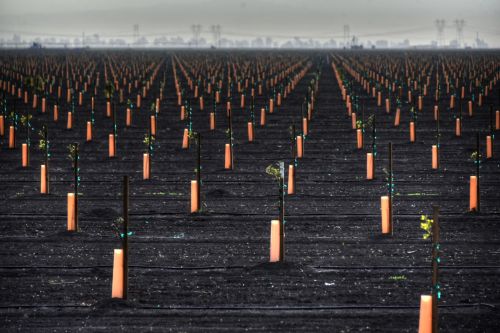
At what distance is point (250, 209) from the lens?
17406 mm

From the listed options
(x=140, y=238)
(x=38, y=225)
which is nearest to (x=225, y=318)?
(x=140, y=238)

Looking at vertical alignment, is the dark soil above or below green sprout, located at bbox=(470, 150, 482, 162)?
below

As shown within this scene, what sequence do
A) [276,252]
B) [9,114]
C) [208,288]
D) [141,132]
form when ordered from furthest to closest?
[9,114]
[141,132]
[276,252]
[208,288]

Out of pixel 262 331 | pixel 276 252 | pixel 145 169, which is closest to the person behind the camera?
pixel 262 331

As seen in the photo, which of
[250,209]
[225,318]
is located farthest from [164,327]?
[250,209]

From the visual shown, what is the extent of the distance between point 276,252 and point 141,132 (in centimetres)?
1903

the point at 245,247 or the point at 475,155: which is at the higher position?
the point at 475,155

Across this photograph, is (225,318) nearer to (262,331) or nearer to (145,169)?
(262,331)

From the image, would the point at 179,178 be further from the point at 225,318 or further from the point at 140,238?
the point at 225,318

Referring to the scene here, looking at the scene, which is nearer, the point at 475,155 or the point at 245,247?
the point at 245,247

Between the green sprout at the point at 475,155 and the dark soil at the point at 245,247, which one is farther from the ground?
the green sprout at the point at 475,155

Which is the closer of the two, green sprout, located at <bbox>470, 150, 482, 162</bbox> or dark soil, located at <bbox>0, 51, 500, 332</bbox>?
dark soil, located at <bbox>0, 51, 500, 332</bbox>

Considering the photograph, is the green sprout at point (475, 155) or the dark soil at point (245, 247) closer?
the dark soil at point (245, 247)

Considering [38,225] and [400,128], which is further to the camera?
[400,128]
